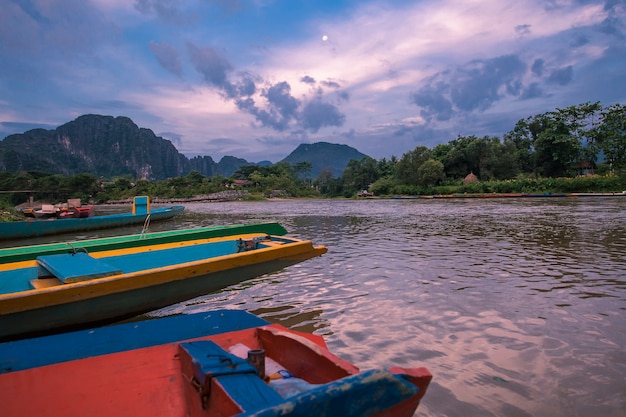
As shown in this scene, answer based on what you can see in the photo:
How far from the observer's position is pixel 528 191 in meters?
51.0

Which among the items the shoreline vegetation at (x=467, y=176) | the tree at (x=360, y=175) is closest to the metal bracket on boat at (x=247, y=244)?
the shoreline vegetation at (x=467, y=176)

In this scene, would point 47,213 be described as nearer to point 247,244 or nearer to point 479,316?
point 247,244

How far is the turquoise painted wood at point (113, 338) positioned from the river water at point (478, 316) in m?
1.59

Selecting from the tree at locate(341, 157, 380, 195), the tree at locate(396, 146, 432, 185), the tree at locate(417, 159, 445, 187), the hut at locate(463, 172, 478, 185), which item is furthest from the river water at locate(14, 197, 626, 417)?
the tree at locate(341, 157, 380, 195)

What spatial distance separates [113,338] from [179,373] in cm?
61

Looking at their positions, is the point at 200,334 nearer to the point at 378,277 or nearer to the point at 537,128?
the point at 378,277

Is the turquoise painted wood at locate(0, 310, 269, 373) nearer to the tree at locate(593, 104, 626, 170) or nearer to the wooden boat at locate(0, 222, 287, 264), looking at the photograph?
the wooden boat at locate(0, 222, 287, 264)

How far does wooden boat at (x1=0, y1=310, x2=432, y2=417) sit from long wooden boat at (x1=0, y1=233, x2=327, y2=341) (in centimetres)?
108

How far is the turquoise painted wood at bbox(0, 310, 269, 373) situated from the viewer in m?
2.61

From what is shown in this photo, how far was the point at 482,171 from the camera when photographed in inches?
2506

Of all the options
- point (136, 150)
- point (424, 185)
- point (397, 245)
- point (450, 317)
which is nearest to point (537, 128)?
point (424, 185)

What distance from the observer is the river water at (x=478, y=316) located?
3.40 metres

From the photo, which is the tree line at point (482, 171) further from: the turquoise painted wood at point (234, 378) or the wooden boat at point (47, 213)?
the turquoise painted wood at point (234, 378)

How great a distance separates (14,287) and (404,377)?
17.7 ft
